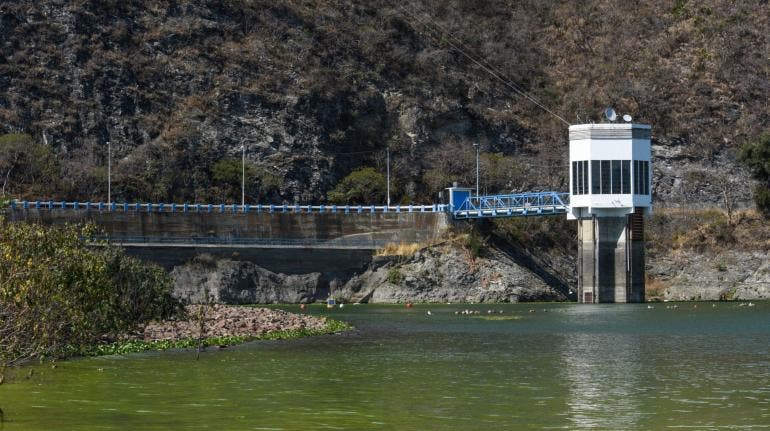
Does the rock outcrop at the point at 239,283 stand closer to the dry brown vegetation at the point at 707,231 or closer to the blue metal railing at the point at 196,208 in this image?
the blue metal railing at the point at 196,208

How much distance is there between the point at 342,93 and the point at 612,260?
44.7 m

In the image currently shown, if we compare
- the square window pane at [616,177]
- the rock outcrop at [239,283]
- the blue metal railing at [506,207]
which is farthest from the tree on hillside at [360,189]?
the square window pane at [616,177]

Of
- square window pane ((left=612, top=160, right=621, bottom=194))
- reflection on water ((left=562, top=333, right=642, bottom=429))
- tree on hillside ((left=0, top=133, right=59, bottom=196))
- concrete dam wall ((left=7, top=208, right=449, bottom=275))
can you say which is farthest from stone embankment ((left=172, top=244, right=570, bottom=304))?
reflection on water ((left=562, top=333, right=642, bottom=429))

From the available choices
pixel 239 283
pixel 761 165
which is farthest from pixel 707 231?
pixel 239 283

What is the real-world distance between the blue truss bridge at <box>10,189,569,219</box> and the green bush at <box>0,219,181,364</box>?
39.3 m

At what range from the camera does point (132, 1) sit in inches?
5945

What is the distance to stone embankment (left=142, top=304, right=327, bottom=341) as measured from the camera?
70062mm

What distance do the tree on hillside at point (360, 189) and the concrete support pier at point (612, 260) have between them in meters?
28.4

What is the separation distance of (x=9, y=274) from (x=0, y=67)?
10041 cm

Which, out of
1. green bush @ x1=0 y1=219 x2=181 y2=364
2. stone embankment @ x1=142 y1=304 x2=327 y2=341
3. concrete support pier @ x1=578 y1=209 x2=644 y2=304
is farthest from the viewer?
concrete support pier @ x1=578 y1=209 x2=644 y2=304

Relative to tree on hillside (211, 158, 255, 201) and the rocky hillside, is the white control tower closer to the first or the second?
the rocky hillside

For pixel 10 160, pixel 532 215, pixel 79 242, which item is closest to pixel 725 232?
pixel 532 215

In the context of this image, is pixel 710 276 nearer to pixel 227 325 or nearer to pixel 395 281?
pixel 395 281

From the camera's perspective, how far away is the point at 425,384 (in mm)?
50781
